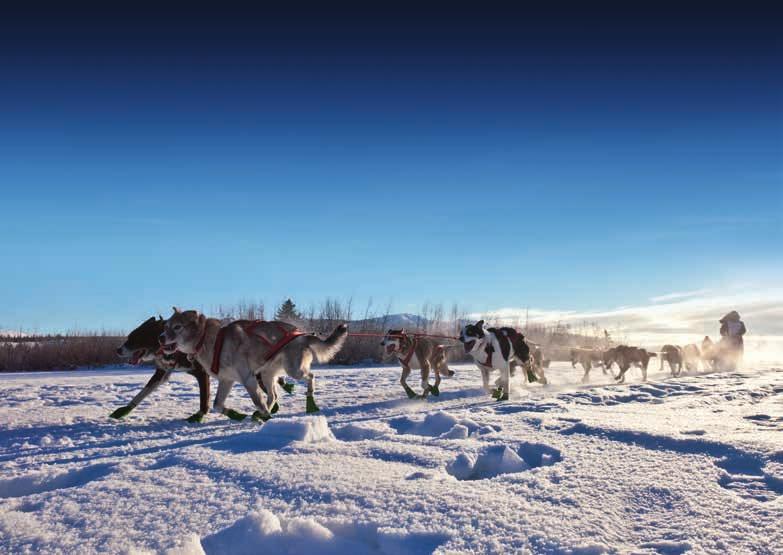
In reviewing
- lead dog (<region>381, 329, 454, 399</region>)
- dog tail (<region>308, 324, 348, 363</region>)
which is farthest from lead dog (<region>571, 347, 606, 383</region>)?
dog tail (<region>308, 324, 348, 363</region>)

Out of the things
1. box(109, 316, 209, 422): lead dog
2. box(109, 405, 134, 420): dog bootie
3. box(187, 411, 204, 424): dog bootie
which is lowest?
box(187, 411, 204, 424): dog bootie

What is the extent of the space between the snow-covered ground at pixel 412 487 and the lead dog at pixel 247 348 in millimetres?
981

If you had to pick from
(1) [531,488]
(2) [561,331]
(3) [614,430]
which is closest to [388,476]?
(1) [531,488]

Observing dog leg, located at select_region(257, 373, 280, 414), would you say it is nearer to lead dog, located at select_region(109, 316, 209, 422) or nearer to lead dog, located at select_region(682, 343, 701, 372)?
lead dog, located at select_region(109, 316, 209, 422)

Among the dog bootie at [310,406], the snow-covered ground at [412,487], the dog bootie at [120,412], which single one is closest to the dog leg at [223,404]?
the snow-covered ground at [412,487]

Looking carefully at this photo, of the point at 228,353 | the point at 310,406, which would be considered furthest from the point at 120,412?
the point at 310,406

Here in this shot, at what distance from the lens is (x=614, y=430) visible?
444 centimetres

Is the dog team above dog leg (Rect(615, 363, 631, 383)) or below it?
above

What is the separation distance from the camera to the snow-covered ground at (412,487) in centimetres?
217

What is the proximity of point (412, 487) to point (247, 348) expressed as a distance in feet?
14.2

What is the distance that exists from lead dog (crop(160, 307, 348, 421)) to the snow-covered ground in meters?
0.98

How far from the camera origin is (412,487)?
2.75 metres

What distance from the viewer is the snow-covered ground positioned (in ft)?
7.11

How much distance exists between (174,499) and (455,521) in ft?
4.55
